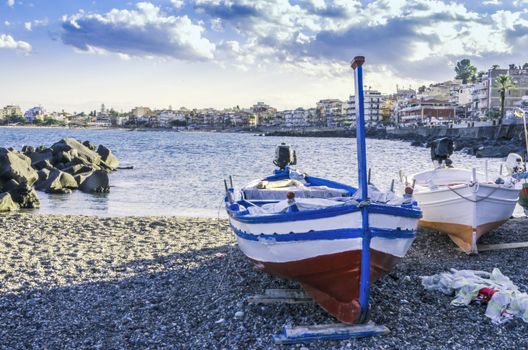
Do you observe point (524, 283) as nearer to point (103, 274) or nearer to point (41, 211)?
point (103, 274)

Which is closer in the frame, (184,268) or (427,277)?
(427,277)

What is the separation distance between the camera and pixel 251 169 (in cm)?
4472

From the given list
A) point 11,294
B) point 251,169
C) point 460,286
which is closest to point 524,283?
point 460,286

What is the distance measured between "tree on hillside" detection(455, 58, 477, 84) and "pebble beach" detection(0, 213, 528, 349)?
579 feet

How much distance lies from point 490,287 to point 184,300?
4.77 metres

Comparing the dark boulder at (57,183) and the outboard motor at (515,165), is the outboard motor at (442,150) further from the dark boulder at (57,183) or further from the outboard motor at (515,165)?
the dark boulder at (57,183)

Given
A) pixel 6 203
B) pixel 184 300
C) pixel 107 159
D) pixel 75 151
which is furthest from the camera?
pixel 107 159

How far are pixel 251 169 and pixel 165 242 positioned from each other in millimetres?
31310

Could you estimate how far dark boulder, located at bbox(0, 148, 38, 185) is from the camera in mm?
23312

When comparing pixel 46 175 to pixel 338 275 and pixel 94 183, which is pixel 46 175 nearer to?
pixel 94 183

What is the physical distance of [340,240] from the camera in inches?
274

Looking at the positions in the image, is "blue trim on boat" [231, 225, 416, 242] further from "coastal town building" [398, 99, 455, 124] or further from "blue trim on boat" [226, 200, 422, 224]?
"coastal town building" [398, 99, 455, 124]

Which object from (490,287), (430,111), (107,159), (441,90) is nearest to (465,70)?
(441,90)

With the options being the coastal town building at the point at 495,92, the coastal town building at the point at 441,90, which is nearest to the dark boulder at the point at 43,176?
the coastal town building at the point at 495,92
